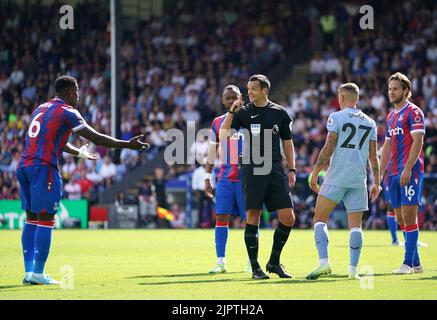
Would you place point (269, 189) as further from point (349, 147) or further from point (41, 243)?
point (41, 243)

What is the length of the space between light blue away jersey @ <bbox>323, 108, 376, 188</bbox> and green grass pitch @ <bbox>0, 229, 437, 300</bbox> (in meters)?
1.17

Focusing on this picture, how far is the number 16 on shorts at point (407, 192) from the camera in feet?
42.0

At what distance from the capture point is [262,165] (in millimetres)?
12039

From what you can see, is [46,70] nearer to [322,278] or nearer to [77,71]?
[77,71]

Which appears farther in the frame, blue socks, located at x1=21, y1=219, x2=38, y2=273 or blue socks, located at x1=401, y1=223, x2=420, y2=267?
blue socks, located at x1=401, y1=223, x2=420, y2=267

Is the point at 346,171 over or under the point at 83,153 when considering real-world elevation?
under

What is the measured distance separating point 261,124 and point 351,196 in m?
1.37

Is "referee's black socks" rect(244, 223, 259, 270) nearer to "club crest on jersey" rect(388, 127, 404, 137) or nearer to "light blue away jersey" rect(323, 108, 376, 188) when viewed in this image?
"light blue away jersey" rect(323, 108, 376, 188)

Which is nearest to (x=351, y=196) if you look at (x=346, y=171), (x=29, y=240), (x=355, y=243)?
(x=346, y=171)

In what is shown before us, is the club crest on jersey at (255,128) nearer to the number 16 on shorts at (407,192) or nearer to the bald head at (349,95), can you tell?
the bald head at (349,95)

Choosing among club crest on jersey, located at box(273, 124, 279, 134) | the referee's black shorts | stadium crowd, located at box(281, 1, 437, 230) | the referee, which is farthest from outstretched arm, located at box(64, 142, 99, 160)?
stadium crowd, located at box(281, 1, 437, 230)

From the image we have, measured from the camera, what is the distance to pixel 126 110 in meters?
34.7

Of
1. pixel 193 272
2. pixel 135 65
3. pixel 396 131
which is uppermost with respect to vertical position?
pixel 135 65

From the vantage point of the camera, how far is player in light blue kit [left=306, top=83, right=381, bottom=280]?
1182cm
